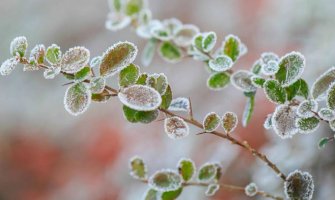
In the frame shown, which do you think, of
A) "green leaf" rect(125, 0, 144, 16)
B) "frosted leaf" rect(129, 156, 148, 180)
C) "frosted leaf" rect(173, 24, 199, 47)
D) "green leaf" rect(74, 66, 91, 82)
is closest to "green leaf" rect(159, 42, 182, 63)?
"frosted leaf" rect(173, 24, 199, 47)

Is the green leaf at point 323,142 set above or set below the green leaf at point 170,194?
above

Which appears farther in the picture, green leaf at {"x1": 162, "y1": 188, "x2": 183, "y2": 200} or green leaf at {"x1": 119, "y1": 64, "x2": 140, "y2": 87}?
green leaf at {"x1": 162, "y1": 188, "x2": 183, "y2": 200}

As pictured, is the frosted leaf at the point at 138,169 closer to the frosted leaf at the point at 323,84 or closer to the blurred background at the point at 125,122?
the frosted leaf at the point at 323,84

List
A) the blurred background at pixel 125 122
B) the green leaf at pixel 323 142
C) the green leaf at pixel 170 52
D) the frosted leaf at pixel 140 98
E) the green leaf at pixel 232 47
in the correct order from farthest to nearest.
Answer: the blurred background at pixel 125 122
the green leaf at pixel 170 52
the green leaf at pixel 232 47
the green leaf at pixel 323 142
the frosted leaf at pixel 140 98

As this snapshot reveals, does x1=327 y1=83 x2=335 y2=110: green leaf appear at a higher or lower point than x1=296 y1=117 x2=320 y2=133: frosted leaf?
higher

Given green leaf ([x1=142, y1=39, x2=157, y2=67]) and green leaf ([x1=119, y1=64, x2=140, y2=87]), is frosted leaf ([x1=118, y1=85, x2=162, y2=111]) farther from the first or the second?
green leaf ([x1=142, y1=39, x2=157, y2=67])

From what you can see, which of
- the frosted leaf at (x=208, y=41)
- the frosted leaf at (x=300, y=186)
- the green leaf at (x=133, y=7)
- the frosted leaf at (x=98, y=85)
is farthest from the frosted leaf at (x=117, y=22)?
the frosted leaf at (x=300, y=186)

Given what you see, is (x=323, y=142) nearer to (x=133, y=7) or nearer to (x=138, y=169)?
(x=138, y=169)
